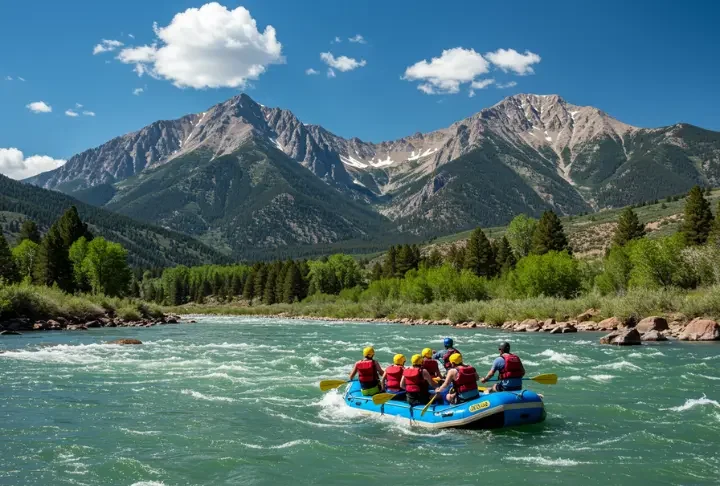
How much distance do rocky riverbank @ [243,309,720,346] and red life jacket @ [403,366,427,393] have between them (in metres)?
21.6

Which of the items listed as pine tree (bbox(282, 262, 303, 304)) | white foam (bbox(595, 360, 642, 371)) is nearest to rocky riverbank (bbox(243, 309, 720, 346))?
white foam (bbox(595, 360, 642, 371))

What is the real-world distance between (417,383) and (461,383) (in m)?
1.27

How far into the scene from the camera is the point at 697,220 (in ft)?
232

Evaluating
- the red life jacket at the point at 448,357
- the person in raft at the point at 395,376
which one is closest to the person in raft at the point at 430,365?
the red life jacket at the point at 448,357

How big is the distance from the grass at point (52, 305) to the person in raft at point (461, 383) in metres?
42.5

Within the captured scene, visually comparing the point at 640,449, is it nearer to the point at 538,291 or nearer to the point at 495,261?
the point at 538,291

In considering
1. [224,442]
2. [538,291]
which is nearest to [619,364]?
[224,442]

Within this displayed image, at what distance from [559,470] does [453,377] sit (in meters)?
4.31

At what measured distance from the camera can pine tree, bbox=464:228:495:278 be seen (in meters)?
95.2

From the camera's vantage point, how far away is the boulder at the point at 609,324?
43.2m

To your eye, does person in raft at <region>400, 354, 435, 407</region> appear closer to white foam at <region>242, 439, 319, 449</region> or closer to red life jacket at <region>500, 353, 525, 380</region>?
red life jacket at <region>500, 353, 525, 380</region>

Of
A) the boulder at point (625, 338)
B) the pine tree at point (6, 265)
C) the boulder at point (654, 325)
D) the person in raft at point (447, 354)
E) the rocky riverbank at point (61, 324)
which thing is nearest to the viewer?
the person in raft at point (447, 354)

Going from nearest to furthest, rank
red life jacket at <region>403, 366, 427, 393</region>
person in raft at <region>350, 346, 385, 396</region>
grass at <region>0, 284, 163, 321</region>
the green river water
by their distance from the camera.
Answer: the green river water < red life jacket at <region>403, 366, 427, 393</region> < person in raft at <region>350, 346, 385, 396</region> < grass at <region>0, 284, 163, 321</region>

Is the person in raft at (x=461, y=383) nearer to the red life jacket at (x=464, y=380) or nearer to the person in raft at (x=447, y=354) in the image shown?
the red life jacket at (x=464, y=380)
